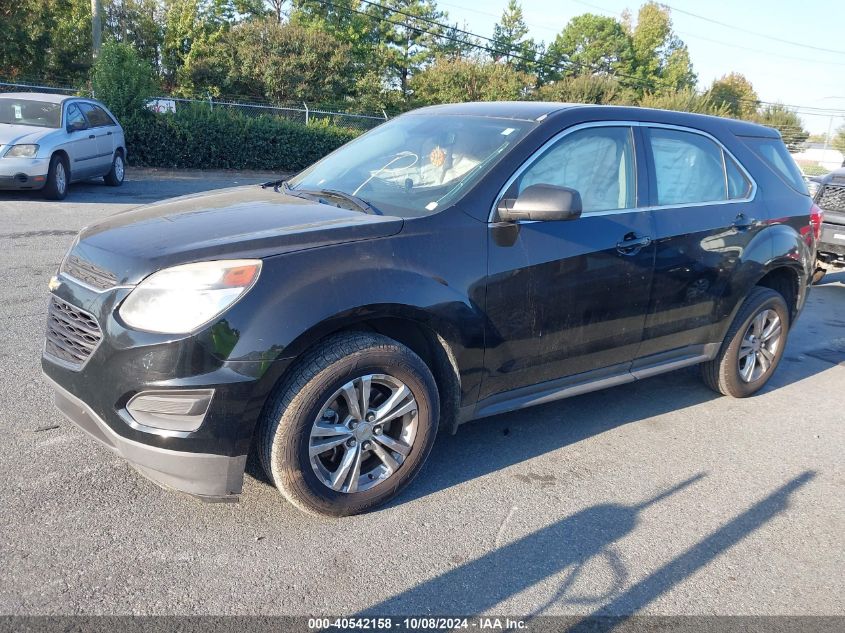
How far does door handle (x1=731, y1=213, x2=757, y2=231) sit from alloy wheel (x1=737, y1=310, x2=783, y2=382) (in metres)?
0.64

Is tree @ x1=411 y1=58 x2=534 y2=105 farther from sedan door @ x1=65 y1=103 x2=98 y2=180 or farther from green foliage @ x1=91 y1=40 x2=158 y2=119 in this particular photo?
sedan door @ x1=65 y1=103 x2=98 y2=180

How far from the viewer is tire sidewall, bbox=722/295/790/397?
195 inches

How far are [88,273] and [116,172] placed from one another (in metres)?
12.1

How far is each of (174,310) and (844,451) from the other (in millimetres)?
3976

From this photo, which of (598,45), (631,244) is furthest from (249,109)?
(598,45)

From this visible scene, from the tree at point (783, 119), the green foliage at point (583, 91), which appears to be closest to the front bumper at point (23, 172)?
the green foliage at point (583, 91)

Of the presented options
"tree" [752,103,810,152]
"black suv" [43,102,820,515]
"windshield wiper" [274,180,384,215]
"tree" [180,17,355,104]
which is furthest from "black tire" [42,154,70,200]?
"tree" [752,103,810,152]

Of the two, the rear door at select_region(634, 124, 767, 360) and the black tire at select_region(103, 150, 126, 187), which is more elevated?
the rear door at select_region(634, 124, 767, 360)

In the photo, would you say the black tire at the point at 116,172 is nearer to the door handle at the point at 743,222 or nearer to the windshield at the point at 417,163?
the windshield at the point at 417,163

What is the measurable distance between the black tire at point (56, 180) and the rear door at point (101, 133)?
1.19m

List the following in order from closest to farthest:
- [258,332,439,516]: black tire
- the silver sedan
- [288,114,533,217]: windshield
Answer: [258,332,439,516]: black tire, [288,114,533,217]: windshield, the silver sedan

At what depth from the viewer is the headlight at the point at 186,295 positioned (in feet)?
9.45

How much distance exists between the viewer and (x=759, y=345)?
17.0 ft

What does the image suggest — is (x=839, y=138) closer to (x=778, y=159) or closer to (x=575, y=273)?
(x=778, y=159)
